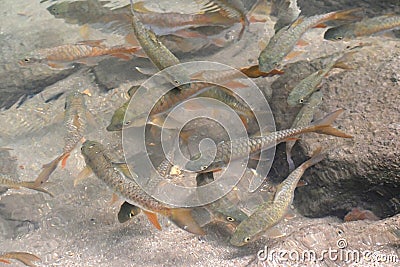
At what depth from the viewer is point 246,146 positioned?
376cm

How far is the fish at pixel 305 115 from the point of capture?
13.5 feet

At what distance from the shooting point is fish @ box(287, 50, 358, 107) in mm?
4199

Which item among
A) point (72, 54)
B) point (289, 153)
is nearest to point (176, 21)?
point (72, 54)

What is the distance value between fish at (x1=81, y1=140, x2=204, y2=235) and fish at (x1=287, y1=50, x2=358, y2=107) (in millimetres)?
1691

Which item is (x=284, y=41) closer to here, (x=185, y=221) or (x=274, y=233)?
(x=274, y=233)

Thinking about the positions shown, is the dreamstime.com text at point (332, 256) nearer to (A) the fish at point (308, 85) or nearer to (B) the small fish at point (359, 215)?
(B) the small fish at point (359, 215)

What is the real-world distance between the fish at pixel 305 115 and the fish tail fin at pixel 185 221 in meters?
1.42

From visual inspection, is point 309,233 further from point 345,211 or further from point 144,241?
point 144,241

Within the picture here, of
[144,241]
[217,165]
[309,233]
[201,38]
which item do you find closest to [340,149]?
[309,233]

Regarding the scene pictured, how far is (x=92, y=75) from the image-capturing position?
5.95m

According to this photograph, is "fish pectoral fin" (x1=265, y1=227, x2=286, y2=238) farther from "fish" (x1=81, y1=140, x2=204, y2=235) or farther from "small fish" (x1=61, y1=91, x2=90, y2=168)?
"small fish" (x1=61, y1=91, x2=90, y2=168)

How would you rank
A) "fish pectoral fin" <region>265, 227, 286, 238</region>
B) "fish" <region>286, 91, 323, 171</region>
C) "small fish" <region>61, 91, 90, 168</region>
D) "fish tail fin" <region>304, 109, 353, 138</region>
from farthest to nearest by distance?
"small fish" <region>61, 91, 90, 168</region>
"fish" <region>286, 91, 323, 171</region>
"fish tail fin" <region>304, 109, 353, 138</region>
"fish pectoral fin" <region>265, 227, 286, 238</region>

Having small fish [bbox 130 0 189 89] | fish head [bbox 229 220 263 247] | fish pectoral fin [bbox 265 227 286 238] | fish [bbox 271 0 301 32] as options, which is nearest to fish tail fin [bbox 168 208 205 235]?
fish head [bbox 229 220 263 247]

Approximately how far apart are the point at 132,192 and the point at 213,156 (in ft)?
2.67
